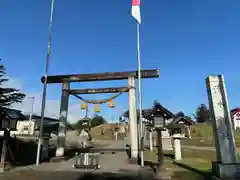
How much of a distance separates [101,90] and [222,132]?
1084cm

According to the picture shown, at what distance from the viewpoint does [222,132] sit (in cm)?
986

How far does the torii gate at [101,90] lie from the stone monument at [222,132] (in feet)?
21.0

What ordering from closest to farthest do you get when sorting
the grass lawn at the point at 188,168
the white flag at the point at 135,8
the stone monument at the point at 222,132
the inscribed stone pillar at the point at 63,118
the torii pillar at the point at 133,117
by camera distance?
1. the stone monument at the point at 222,132
2. the grass lawn at the point at 188,168
3. the torii pillar at the point at 133,117
4. the white flag at the point at 135,8
5. the inscribed stone pillar at the point at 63,118

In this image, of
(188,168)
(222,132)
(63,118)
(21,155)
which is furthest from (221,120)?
(21,155)

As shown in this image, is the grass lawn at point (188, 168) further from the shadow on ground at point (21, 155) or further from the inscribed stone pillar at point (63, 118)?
the shadow on ground at point (21, 155)

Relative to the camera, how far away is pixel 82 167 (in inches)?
507

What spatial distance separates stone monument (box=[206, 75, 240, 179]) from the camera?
920 centimetres

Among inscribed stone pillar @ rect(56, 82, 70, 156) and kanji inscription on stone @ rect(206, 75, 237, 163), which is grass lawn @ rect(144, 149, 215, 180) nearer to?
kanji inscription on stone @ rect(206, 75, 237, 163)

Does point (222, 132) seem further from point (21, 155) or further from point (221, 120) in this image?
point (21, 155)

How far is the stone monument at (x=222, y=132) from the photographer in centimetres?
920

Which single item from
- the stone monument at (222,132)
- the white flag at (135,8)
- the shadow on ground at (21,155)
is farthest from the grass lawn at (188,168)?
the white flag at (135,8)

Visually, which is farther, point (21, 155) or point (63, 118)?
point (21, 155)

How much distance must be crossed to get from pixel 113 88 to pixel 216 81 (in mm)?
9224

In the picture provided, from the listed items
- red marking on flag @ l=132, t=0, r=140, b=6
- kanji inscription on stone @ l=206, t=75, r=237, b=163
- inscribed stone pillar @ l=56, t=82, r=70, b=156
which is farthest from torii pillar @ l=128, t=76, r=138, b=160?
kanji inscription on stone @ l=206, t=75, r=237, b=163
